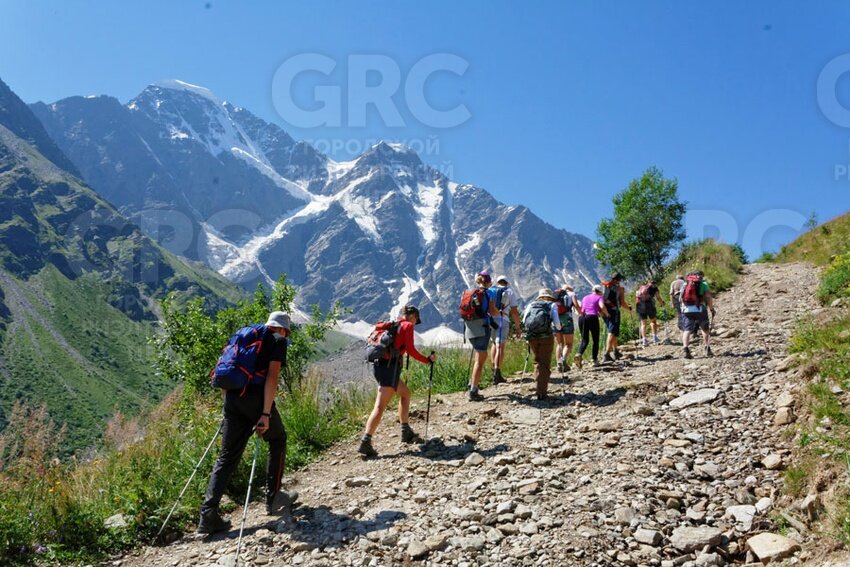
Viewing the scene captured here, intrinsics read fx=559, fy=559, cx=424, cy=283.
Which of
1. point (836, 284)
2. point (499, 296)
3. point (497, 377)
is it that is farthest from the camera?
point (836, 284)

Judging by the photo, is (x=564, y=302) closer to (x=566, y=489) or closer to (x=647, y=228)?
(x=566, y=489)

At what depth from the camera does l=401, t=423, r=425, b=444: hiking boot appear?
8898 mm

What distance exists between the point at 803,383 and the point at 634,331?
11.3 m

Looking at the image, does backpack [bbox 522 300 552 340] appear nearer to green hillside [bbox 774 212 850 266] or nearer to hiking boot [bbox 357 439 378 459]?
hiking boot [bbox 357 439 378 459]

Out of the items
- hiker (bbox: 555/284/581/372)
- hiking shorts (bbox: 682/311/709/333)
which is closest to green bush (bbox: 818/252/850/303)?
hiking shorts (bbox: 682/311/709/333)

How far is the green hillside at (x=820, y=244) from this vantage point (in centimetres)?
2759

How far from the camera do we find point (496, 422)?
946 centimetres

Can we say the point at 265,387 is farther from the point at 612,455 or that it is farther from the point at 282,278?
the point at 282,278

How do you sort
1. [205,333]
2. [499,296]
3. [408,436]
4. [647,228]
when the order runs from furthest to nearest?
[647,228] → [205,333] → [499,296] → [408,436]

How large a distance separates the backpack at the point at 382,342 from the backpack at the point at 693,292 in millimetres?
7845

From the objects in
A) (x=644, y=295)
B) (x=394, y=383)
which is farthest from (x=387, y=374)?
(x=644, y=295)

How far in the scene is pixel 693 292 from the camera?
12.9 m

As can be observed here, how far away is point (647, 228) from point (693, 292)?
1350 inches

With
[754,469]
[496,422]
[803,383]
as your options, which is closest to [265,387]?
[496,422]
